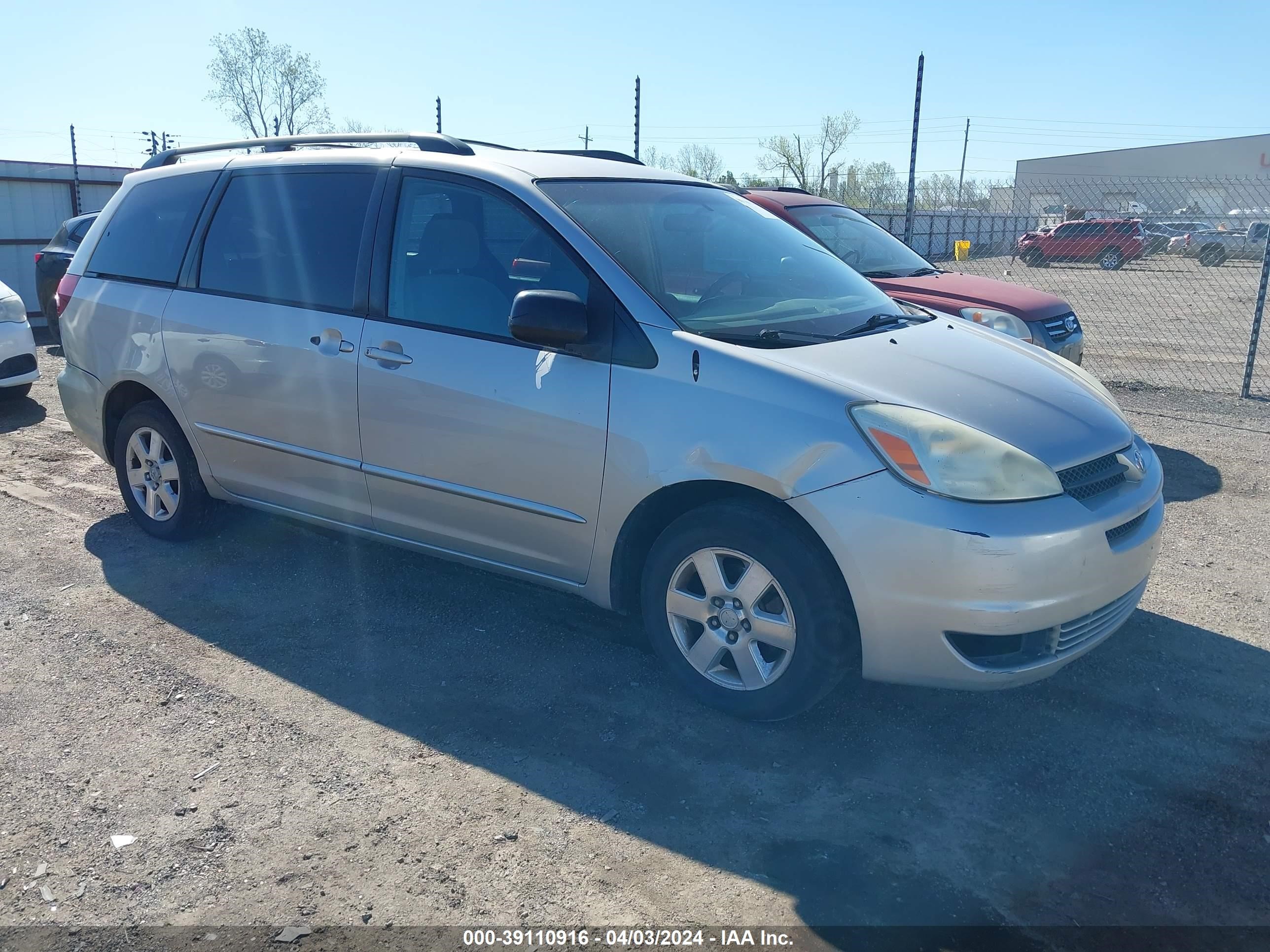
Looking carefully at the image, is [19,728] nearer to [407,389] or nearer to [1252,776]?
[407,389]

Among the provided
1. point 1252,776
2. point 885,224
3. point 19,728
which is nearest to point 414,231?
point 19,728

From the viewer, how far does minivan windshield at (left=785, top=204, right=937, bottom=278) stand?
Result: 7.98 metres

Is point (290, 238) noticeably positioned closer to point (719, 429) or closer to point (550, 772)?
point (719, 429)

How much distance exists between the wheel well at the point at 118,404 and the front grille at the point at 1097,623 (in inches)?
166

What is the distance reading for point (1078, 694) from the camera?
381cm

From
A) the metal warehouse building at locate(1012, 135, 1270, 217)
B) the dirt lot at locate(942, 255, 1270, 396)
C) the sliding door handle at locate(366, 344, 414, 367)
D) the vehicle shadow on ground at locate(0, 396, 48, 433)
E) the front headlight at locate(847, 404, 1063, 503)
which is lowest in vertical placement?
the vehicle shadow on ground at locate(0, 396, 48, 433)

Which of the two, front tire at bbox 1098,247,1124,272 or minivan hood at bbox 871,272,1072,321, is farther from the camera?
front tire at bbox 1098,247,1124,272

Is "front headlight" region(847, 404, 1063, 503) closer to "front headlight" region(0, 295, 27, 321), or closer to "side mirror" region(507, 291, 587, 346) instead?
"side mirror" region(507, 291, 587, 346)

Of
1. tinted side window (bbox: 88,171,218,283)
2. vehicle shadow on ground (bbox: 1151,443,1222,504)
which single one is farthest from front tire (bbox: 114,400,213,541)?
vehicle shadow on ground (bbox: 1151,443,1222,504)

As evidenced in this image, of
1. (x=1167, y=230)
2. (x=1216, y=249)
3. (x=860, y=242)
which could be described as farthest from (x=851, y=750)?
(x=1167, y=230)

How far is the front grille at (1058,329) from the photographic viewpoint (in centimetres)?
742

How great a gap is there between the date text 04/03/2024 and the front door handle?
223 cm

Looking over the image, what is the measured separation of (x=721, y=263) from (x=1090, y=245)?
27291 mm

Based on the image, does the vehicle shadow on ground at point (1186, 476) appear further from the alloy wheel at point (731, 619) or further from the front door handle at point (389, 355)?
the front door handle at point (389, 355)
